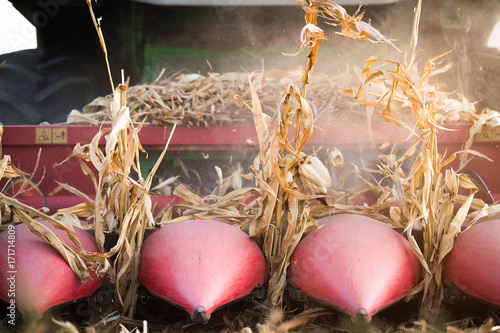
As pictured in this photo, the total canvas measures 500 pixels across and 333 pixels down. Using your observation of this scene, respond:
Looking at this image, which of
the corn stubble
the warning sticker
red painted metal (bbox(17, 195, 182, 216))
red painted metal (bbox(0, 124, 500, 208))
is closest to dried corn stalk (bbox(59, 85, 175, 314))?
the corn stubble

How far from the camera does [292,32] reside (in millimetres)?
3041

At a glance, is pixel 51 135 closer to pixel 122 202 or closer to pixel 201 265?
pixel 122 202

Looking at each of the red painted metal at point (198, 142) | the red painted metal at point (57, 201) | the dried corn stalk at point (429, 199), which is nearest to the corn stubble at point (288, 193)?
the dried corn stalk at point (429, 199)

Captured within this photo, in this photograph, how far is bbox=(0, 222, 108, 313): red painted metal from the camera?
34.4 inches

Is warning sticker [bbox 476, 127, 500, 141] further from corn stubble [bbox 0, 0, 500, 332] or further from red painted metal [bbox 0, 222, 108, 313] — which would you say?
red painted metal [bbox 0, 222, 108, 313]

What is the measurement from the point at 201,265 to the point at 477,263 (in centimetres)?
55

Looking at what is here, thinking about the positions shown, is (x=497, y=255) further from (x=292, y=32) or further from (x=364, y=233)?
(x=292, y=32)

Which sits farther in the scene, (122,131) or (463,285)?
(122,131)

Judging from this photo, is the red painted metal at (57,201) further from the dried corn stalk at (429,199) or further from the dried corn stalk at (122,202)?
the dried corn stalk at (429,199)

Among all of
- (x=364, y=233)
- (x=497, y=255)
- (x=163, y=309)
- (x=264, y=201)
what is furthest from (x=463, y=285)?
(x=163, y=309)

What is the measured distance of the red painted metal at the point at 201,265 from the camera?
886 mm

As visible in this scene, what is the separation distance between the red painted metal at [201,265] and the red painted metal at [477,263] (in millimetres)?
401

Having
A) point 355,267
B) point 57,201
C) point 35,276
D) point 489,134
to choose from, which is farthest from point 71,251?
point 489,134

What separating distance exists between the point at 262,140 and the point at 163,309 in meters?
0.44
